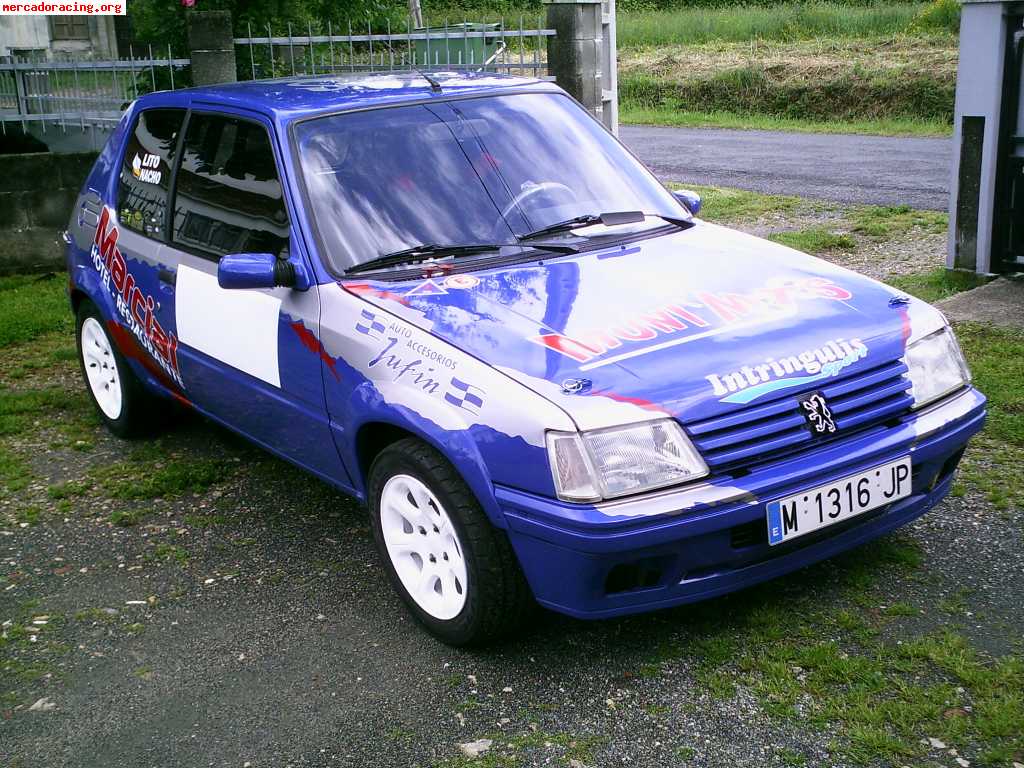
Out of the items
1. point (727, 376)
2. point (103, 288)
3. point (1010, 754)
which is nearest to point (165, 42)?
point (103, 288)

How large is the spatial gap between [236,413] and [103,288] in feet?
4.46

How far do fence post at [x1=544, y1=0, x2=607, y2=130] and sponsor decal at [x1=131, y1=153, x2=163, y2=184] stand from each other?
17.0 ft

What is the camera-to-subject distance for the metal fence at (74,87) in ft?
33.0

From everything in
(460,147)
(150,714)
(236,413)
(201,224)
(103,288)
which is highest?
(460,147)

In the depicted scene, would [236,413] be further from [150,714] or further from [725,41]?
[725,41]

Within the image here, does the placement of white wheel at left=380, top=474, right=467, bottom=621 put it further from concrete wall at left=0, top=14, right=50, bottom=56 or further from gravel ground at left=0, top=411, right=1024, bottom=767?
concrete wall at left=0, top=14, right=50, bottom=56

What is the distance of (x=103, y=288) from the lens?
219 inches

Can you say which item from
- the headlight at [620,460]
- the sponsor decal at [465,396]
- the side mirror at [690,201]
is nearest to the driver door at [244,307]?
the sponsor decal at [465,396]

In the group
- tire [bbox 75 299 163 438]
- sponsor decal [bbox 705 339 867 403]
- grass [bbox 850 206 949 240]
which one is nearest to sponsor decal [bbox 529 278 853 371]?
sponsor decal [bbox 705 339 867 403]

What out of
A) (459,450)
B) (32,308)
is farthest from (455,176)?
(32,308)

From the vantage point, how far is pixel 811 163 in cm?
1466

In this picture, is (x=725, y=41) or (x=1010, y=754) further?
(x=725, y=41)

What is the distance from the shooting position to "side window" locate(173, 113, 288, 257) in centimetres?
432

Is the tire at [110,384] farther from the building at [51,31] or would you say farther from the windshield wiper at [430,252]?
the building at [51,31]
